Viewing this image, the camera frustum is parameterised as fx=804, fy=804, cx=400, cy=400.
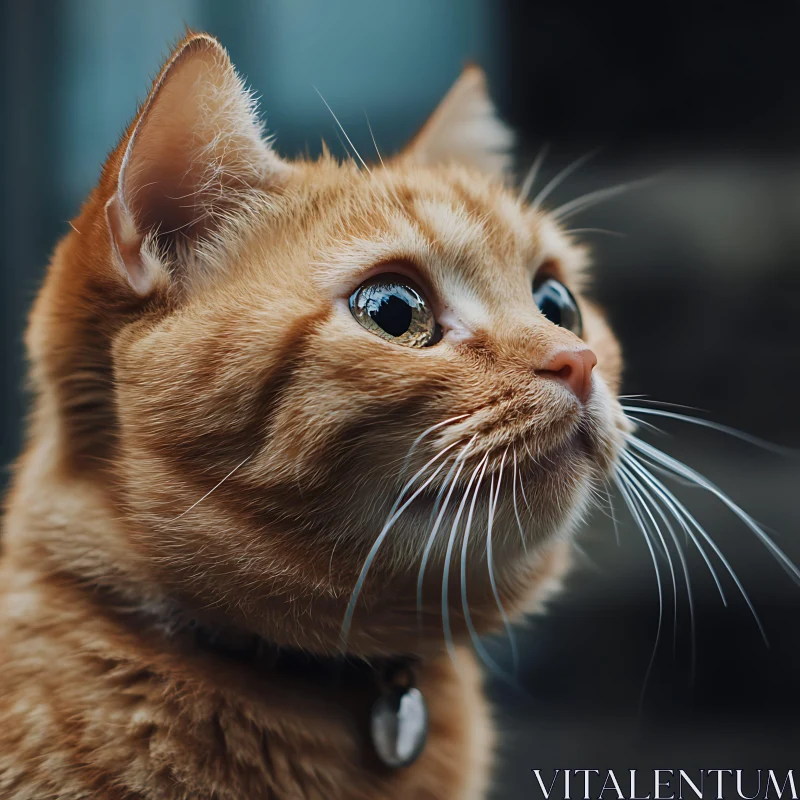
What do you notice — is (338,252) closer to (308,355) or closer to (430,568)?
(308,355)

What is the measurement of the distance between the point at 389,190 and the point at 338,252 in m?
0.10

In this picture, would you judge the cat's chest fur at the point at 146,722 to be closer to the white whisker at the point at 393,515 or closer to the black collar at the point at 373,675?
the black collar at the point at 373,675

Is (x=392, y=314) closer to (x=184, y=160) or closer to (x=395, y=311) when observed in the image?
(x=395, y=311)

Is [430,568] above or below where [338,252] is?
below

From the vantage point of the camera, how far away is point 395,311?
0.65 meters

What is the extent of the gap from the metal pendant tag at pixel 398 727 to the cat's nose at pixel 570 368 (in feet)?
1.06

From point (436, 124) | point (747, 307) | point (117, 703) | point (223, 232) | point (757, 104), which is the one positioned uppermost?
point (757, 104)

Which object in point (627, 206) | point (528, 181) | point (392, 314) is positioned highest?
point (627, 206)

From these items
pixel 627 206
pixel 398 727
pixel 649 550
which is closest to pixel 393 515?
pixel 398 727

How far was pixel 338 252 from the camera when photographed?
2.17ft

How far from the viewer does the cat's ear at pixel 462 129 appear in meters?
0.90

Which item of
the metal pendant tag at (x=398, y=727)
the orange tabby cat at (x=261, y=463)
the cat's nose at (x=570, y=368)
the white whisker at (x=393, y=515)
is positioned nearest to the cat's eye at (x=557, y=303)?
the orange tabby cat at (x=261, y=463)

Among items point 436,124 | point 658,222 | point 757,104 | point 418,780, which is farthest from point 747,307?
point 418,780

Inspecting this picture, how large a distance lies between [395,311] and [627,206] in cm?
71
